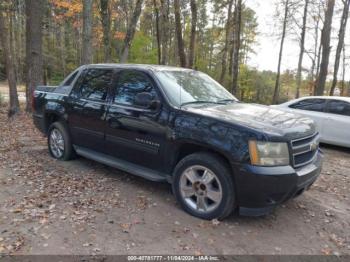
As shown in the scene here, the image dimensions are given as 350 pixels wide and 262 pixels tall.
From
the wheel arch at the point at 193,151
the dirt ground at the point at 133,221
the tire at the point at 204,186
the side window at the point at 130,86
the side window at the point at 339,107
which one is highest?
the side window at the point at 130,86

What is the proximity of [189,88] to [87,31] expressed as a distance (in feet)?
23.0

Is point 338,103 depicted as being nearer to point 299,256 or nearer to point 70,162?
point 299,256

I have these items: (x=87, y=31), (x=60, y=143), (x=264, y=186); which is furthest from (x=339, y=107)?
(x=87, y=31)

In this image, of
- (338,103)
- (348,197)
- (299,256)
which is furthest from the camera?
(338,103)

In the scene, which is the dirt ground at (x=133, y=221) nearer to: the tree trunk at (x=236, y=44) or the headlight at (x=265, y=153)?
the headlight at (x=265, y=153)

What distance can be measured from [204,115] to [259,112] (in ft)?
2.85

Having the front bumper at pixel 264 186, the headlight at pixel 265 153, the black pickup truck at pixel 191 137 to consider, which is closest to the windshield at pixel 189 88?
the black pickup truck at pixel 191 137

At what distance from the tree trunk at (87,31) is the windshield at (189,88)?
6.40 m

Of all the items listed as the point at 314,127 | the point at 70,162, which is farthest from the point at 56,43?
the point at 314,127

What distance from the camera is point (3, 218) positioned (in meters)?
3.95

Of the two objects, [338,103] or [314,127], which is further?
[338,103]

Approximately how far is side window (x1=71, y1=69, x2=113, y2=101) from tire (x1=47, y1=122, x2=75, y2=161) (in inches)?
29.1

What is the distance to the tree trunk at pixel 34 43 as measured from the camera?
11.3m

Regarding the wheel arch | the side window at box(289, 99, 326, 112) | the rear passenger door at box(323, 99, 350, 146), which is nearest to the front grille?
the wheel arch
